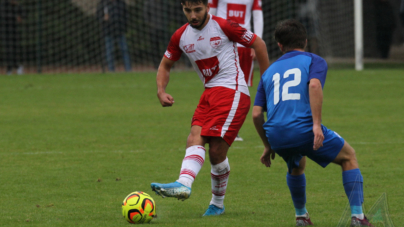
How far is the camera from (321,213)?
4.58 m

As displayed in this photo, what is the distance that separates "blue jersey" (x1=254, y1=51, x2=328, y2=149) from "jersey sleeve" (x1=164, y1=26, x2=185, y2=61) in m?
1.03

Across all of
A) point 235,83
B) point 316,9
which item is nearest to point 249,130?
point 235,83

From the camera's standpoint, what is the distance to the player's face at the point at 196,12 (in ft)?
14.8

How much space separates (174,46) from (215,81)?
429 millimetres

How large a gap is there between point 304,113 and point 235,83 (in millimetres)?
953

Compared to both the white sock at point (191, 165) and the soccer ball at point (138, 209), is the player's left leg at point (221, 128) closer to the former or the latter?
the white sock at point (191, 165)

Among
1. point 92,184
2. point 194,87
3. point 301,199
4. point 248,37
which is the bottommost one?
point 194,87

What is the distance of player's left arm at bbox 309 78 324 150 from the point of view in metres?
3.72

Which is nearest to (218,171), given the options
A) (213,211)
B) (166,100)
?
(213,211)

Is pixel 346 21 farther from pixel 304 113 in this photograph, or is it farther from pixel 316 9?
pixel 304 113

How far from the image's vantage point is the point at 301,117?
3871 millimetres

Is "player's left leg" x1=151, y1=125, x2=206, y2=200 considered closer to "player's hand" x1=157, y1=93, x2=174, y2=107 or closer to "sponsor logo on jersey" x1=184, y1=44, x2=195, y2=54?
"player's hand" x1=157, y1=93, x2=174, y2=107

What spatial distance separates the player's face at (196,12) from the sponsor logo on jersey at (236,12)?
10.2 ft

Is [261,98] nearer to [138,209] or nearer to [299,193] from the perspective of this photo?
[299,193]
